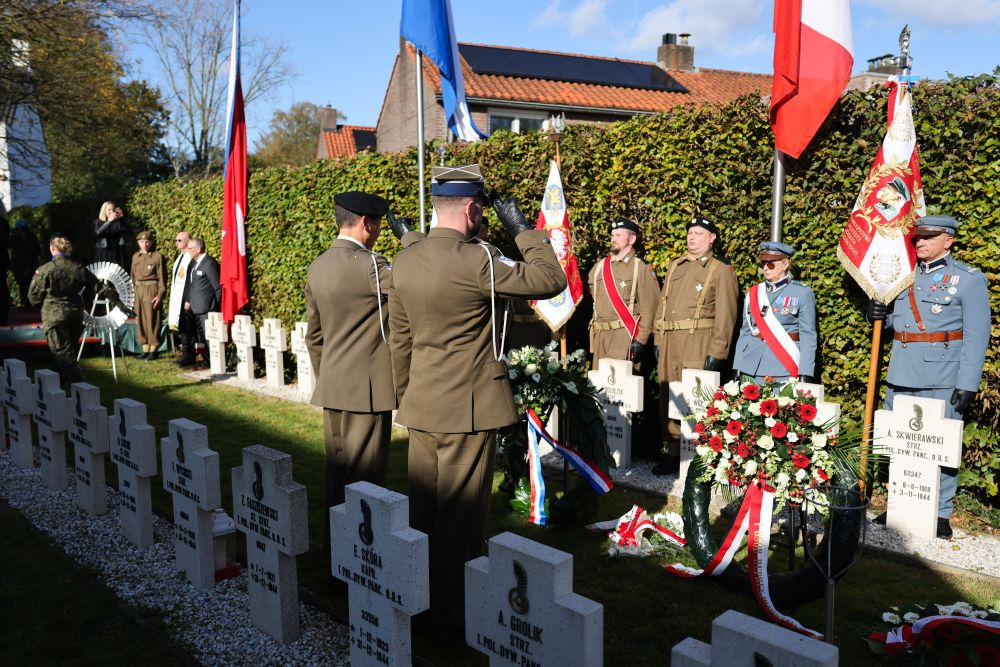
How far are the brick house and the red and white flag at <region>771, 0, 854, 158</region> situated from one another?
60.3 feet

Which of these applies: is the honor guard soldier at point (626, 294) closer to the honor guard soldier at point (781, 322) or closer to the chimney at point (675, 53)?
the honor guard soldier at point (781, 322)

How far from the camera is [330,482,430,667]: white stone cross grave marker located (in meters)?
2.79

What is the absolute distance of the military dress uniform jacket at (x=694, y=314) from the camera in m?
5.90

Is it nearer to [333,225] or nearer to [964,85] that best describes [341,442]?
[964,85]

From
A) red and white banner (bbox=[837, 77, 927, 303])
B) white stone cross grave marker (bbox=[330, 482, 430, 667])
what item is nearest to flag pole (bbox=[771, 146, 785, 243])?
red and white banner (bbox=[837, 77, 927, 303])

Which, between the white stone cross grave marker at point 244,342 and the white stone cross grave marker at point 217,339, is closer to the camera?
the white stone cross grave marker at point 244,342

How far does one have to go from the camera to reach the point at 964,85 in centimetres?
495

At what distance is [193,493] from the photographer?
4004 millimetres

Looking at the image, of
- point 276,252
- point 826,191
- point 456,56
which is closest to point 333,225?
point 276,252

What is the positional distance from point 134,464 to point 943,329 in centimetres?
494

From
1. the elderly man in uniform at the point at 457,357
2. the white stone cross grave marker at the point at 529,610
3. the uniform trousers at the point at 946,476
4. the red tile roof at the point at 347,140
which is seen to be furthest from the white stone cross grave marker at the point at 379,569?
the red tile roof at the point at 347,140

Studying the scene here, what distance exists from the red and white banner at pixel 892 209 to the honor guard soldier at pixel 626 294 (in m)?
1.77

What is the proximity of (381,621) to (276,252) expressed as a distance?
8904 mm

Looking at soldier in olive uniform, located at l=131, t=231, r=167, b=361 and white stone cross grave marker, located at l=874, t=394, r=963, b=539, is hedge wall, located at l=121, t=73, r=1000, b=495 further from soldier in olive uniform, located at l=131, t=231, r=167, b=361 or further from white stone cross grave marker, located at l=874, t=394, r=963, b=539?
soldier in olive uniform, located at l=131, t=231, r=167, b=361
